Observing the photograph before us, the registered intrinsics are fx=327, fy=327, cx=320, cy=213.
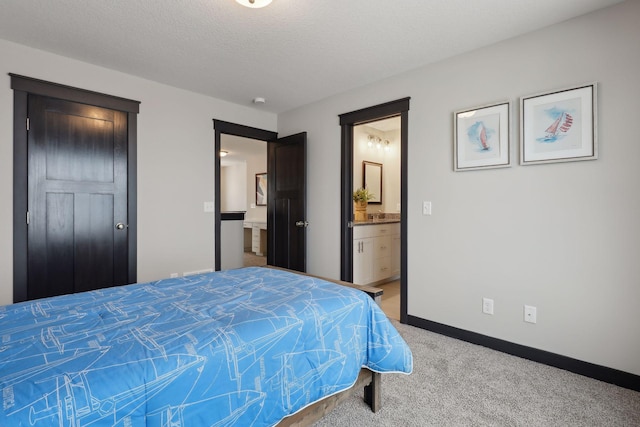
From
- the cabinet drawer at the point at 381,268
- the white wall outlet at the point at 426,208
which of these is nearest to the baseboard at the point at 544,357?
the white wall outlet at the point at 426,208

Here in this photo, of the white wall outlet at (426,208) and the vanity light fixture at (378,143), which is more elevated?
the vanity light fixture at (378,143)

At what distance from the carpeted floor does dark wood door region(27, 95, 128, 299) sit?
8.71ft

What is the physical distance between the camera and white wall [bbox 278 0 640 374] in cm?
213

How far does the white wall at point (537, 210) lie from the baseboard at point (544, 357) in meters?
0.04

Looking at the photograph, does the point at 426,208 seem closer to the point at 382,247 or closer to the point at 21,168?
the point at 382,247

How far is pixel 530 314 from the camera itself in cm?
250

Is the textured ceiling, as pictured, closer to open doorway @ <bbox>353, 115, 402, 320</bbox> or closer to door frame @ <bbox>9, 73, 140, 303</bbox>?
door frame @ <bbox>9, 73, 140, 303</bbox>

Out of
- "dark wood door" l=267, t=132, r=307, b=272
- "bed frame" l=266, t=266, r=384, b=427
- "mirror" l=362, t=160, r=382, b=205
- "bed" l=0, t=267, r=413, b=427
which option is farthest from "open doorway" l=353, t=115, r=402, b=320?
"bed" l=0, t=267, r=413, b=427

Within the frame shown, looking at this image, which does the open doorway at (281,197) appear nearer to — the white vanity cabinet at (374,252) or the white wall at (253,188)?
the white vanity cabinet at (374,252)

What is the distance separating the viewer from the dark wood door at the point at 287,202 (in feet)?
13.8

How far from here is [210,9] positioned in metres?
2.21

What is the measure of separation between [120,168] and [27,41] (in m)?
1.19

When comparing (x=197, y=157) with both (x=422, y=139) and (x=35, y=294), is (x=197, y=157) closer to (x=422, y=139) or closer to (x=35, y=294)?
(x=35, y=294)

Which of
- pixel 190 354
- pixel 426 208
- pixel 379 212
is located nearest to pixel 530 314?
pixel 426 208
